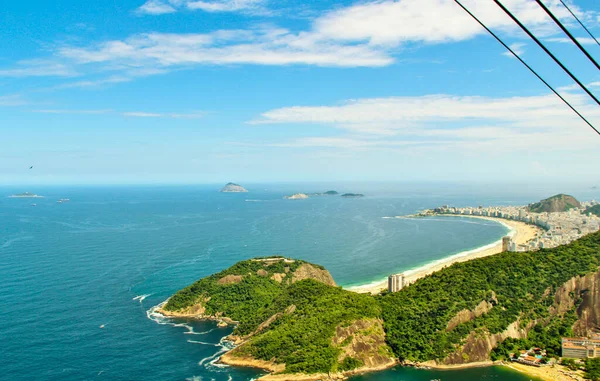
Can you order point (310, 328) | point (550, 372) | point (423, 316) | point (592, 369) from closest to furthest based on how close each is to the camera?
point (592, 369) → point (550, 372) → point (310, 328) → point (423, 316)

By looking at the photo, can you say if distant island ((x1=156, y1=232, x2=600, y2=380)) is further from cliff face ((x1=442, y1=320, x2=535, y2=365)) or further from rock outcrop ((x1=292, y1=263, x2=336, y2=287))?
rock outcrop ((x1=292, y1=263, x2=336, y2=287))

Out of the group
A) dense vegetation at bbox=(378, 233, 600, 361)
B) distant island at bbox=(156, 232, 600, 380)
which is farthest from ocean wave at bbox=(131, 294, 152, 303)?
dense vegetation at bbox=(378, 233, 600, 361)

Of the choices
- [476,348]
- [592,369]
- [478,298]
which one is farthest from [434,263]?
[592,369]

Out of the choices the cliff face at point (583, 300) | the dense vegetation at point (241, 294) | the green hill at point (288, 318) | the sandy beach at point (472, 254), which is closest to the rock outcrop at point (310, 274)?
the green hill at point (288, 318)

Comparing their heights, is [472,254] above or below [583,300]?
below

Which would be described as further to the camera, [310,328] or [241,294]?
[241,294]

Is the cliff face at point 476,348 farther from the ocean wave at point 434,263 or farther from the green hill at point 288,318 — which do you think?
the ocean wave at point 434,263

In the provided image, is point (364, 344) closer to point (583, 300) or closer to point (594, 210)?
point (583, 300)
